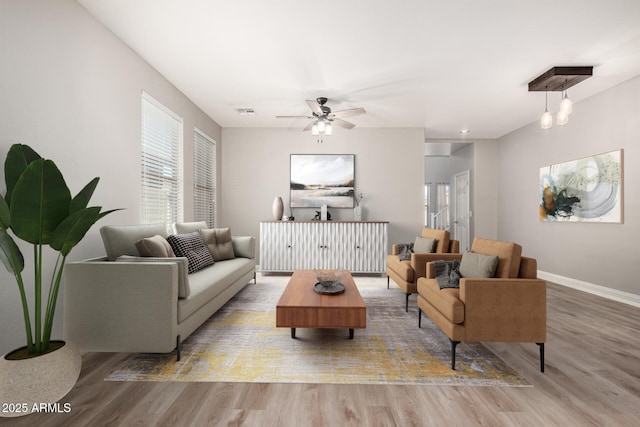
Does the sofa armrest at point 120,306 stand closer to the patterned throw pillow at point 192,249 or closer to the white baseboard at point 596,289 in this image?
the patterned throw pillow at point 192,249

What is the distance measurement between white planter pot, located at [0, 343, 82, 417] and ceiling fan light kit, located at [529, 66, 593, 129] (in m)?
4.63

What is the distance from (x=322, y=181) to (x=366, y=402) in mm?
4261

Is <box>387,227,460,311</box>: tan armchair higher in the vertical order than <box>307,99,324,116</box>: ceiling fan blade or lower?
lower

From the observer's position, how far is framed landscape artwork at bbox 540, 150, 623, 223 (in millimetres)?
3861

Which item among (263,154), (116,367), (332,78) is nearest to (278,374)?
(116,367)

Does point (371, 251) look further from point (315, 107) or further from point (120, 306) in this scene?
point (120, 306)

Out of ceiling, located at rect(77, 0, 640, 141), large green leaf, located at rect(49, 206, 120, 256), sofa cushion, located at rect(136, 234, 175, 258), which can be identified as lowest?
sofa cushion, located at rect(136, 234, 175, 258)

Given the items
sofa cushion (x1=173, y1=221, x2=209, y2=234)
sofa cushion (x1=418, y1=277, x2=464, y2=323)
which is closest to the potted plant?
sofa cushion (x1=173, y1=221, x2=209, y2=234)

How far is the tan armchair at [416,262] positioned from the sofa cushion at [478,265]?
0.83 m

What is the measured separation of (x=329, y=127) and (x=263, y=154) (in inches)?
84.0

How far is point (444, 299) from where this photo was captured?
7.28 ft

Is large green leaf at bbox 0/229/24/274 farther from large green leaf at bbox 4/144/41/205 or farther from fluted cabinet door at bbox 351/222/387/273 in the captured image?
fluted cabinet door at bbox 351/222/387/273

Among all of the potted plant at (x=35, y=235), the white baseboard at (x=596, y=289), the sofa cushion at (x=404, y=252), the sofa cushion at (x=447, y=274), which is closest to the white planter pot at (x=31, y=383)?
the potted plant at (x=35, y=235)

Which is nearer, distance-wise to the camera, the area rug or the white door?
the area rug
